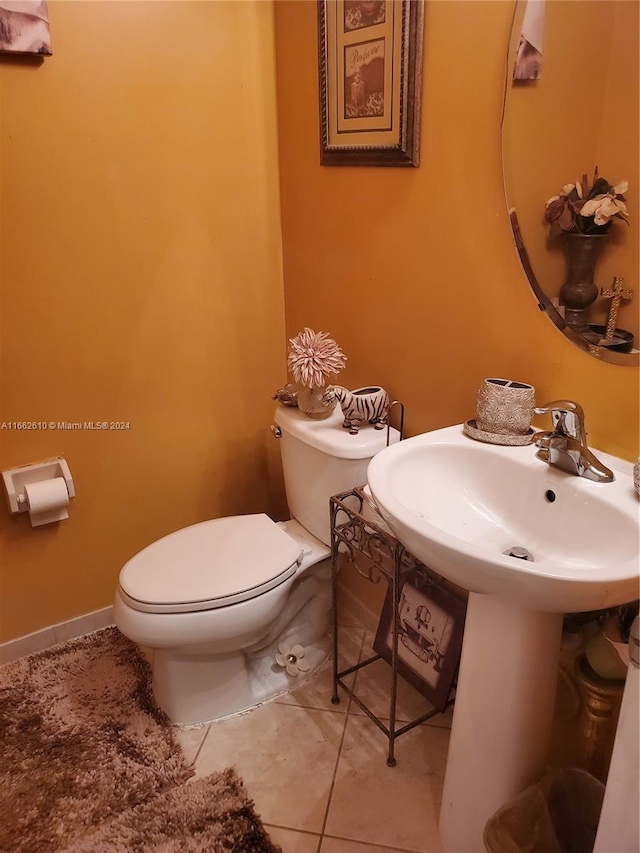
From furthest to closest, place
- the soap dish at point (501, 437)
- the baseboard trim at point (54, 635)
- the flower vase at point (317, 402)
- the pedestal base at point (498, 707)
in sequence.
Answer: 1. the baseboard trim at point (54, 635)
2. the flower vase at point (317, 402)
3. the soap dish at point (501, 437)
4. the pedestal base at point (498, 707)

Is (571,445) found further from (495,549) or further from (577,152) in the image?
(577,152)

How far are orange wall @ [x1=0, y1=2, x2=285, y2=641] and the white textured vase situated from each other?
976mm

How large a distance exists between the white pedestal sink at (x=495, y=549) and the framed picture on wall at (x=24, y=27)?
128 centimetres

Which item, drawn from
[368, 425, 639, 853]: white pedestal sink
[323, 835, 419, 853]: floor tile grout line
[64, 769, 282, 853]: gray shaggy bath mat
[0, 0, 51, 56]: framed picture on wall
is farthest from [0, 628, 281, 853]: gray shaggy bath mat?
[0, 0, 51, 56]: framed picture on wall

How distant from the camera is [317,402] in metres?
1.63

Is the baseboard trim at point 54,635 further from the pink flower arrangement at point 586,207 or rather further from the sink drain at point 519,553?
the pink flower arrangement at point 586,207

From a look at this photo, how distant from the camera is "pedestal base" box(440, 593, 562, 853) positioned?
1087 millimetres

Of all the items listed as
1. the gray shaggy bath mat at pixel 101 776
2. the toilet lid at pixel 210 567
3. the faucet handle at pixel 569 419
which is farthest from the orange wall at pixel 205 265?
the toilet lid at pixel 210 567

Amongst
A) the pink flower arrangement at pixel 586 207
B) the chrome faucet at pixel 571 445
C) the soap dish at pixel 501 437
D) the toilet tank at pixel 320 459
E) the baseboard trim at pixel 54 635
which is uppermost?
the pink flower arrangement at pixel 586 207

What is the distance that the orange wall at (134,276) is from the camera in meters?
1.56

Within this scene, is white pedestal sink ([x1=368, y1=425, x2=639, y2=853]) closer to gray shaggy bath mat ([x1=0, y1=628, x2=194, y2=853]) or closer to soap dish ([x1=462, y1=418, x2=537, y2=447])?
soap dish ([x1=462, y1=418, x2=537, y2=447])

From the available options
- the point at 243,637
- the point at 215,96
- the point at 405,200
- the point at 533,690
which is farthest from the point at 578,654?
the point at 215,96

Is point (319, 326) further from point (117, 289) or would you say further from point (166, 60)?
point (166, 60)

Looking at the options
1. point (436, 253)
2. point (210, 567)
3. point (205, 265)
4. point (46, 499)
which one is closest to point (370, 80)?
point (436, 253)
